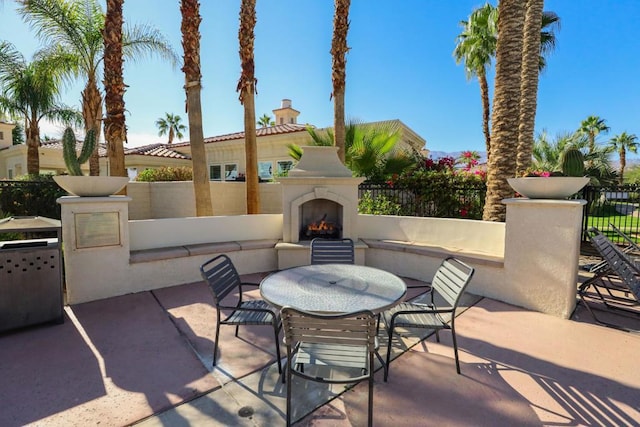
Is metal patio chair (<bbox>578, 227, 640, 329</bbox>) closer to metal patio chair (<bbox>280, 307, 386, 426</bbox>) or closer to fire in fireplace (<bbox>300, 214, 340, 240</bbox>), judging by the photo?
metal patio chair (<bbox>280, 307, 386, 426</bbox>)

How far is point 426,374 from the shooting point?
3.23 metres

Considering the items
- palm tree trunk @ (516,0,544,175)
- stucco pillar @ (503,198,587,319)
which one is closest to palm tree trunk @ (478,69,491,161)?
palm tree trunk @ (516,0,544,175)

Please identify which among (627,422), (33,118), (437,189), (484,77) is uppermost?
(484,77)

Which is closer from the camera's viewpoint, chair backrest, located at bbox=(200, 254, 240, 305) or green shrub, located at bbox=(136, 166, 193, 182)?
chair backrest, located at bbox=(200, 254, 240, 305)

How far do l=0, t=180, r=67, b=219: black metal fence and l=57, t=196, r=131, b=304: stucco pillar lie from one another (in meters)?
5.51

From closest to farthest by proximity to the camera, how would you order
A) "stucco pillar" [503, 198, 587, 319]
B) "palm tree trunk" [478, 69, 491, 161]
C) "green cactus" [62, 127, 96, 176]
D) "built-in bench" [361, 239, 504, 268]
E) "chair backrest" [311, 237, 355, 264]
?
"stucco pillar" [503, 198, 587, 319] → "chair backrest" [311, 237, 355, 264] → "green cactus" [62, 127, 96, 176] → "built-in bench" [361, 239, 504, 268] → "palm tree trunk" [478, 69, 491, 161]

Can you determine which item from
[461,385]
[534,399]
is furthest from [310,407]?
[534,399]

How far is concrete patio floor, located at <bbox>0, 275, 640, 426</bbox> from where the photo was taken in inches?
104

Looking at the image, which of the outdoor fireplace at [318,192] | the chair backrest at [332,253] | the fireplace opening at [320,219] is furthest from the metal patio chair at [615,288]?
the fireplace opening at [320,219]

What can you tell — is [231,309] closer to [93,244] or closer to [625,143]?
[93,244]

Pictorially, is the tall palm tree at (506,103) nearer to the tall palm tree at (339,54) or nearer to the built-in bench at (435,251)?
the built-in bench at (435,251)

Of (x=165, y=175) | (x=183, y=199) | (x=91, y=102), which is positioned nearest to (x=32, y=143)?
(x=91, y=102)

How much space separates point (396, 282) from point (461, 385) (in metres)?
1.15

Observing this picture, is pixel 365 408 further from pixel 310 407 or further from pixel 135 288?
pixel 135 288
